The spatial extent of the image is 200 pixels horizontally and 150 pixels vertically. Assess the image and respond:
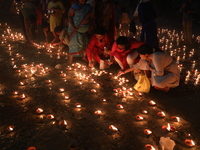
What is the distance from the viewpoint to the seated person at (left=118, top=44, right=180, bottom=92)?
344 centimetres

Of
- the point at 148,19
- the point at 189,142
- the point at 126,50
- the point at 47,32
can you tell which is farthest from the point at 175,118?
the point at 47,32

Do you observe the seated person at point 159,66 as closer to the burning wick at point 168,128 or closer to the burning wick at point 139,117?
the burning wick at point 139,117

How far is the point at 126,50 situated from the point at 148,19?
1.49 metres

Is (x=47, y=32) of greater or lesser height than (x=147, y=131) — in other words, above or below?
above

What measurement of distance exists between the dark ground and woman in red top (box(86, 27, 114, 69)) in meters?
0.86

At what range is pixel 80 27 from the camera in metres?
5.50

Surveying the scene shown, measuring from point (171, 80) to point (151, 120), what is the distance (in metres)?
1.08

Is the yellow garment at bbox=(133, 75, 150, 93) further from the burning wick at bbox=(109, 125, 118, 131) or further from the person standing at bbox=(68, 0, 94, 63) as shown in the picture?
Result: the person standing at bbox=(68, 0, 94, 63)

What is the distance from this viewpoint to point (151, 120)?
9.82 ft

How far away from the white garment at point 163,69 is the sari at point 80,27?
2.40 meters

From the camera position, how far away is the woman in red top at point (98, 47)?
5.15 metres

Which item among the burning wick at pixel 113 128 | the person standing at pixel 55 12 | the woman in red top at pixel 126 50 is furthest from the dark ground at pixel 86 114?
the person standing at pixel 55 12

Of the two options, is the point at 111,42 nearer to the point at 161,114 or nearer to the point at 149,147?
the point at 161,114

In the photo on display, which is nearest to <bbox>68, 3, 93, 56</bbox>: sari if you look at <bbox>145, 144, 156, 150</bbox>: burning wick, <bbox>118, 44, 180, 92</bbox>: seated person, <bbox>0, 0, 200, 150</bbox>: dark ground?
<bbox>0, 0, 200, 150</bbox>: dark ground
